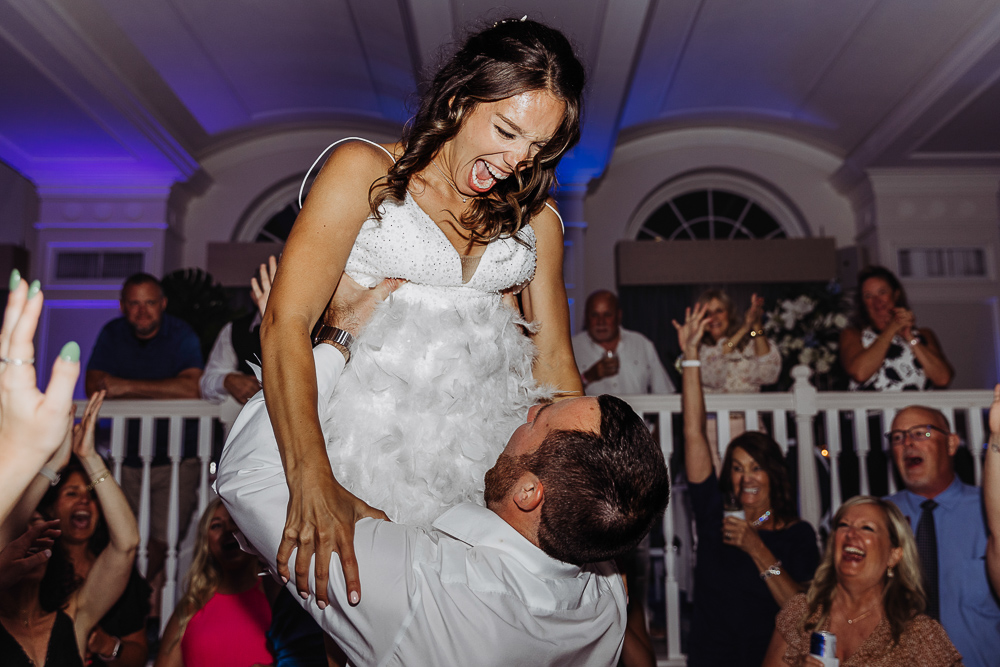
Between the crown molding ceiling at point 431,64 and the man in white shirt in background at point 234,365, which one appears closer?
the man in white shirt in background at point 234,365

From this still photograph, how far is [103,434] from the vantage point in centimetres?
533

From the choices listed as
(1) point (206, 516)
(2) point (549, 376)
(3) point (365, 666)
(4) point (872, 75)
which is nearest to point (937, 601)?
(2) point (549, 376)

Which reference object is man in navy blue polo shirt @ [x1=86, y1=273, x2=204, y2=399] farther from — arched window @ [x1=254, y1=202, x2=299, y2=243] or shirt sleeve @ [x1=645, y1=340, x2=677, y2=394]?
arched window @ [x1=254, y1=202, x2=299, y2=243]

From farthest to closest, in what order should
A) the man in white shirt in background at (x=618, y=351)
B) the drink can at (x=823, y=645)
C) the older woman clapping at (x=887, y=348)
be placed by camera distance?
1. the man in white shirt in background at (x=618, y=351)
2. the older woman clapping at (x=887, y=348)
3. the drink can at (x=823, y=645)

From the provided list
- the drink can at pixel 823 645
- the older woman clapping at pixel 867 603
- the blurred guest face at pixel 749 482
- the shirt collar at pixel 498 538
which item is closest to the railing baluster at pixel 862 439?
the blurred guest face at pixel 749 482

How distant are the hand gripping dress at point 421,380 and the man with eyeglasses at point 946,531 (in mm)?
Answer: 1873

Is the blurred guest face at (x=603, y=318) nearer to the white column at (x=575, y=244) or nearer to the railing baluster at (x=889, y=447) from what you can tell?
the railing baluster at (x=889, y=447)

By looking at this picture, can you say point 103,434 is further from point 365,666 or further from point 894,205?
point 894,205

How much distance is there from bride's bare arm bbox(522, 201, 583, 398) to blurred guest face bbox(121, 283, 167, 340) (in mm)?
2914

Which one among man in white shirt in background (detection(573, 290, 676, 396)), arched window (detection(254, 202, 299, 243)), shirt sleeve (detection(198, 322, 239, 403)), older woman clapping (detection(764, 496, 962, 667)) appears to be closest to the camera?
older woman clapping (detection(764, 496, 962, 667))

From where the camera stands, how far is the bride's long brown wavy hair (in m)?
1.24

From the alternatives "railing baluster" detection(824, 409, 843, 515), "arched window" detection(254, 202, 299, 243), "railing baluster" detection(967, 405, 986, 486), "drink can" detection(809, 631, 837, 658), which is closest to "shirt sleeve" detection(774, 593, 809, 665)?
"drink can" detection(809, 631, 837, 658)

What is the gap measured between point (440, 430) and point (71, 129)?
5301 mm

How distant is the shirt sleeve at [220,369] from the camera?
335cm
